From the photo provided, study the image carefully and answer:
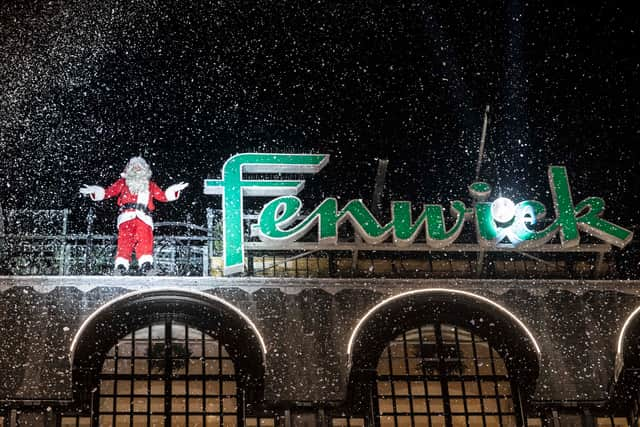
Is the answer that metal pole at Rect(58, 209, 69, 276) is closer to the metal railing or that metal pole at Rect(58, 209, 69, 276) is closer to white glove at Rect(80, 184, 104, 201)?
the metal railing

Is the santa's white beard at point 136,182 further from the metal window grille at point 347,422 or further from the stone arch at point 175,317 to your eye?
the metal window grille at point 347,422

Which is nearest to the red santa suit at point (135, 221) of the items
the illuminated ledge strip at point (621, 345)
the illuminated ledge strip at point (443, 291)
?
the illuminated ledge strip at point (443, 291)

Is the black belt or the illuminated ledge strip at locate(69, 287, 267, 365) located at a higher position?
the black belt

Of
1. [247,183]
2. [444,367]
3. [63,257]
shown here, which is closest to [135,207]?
[63,257]

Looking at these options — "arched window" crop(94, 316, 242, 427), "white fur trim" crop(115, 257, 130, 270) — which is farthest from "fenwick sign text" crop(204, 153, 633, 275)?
"arched window" crop(94, 316, 242, 427)

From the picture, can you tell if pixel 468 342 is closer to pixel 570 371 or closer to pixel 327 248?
pixel 570 371

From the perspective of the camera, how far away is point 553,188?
2214 cm

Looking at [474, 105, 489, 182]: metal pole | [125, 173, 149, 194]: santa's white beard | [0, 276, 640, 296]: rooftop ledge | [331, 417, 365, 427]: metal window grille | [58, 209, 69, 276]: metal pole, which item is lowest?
[331, 417, 365, 427]: metal window grille

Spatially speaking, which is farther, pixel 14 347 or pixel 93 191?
pixel 93 191

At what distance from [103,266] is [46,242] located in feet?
4.65

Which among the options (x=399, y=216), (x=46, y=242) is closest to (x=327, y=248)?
(x=399, y=216)

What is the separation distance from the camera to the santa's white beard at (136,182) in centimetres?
2128

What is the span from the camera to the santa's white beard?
21281mm

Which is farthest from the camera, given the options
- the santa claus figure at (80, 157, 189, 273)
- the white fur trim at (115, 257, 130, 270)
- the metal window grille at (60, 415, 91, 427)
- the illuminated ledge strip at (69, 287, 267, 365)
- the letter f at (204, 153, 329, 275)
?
the metal window grille at (60, 415, 91, 427)
